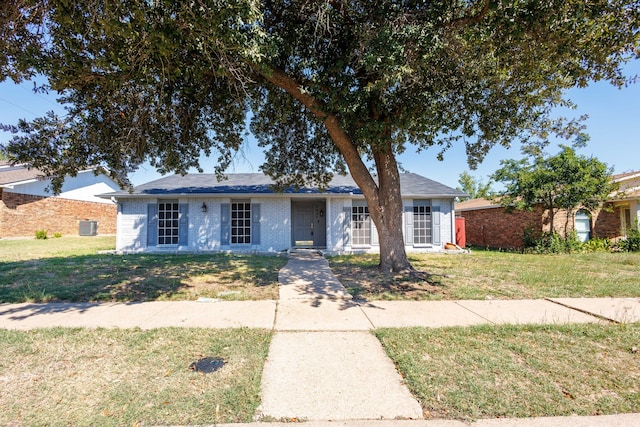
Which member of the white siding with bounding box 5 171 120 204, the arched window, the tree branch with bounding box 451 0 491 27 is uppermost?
the tree branch with bounding box 451 0 491 27

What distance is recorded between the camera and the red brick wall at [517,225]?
14.9 m

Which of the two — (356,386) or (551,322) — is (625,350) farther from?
(356,386)

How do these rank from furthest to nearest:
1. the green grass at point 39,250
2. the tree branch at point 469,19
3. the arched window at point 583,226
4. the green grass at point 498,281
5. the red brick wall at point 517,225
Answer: the arched window at point 583,226, the red brick wall at point 517,225, the green grass at point 39,250, the green grass at point 498,281, the tree branch at point 469,19

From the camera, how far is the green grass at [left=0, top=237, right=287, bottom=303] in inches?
237

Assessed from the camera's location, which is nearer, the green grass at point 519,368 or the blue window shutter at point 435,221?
the green grass at point 519,368

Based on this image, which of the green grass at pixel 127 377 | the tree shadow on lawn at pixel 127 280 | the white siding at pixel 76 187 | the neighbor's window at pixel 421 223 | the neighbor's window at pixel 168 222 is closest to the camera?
the green grass at pixel 127 377

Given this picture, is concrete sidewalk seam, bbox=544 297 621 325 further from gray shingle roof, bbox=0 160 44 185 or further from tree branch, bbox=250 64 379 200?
gray shingle roof, bbox=0 160 44 185

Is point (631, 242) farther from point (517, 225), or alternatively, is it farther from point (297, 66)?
point (297, 66)

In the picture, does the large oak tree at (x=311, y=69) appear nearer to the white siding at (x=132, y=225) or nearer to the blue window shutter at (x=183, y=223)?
the blue window shutter at (x=183, y=223)

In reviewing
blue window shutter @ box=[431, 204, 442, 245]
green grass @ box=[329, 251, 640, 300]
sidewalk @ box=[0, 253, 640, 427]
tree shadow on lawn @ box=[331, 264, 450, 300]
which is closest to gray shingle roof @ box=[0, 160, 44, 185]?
sidewalk @ box=[0, 253, 640, 427]

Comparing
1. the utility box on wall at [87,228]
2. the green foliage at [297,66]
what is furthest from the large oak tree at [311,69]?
the utility box on wall at [87,228]

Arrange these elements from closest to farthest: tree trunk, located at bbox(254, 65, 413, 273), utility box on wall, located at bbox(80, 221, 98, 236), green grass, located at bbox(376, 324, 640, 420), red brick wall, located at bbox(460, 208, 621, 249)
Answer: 1. green grass, located at bbox(376, 324, 640, 420)
2. tree trunk, located at bbox(254, 65, 413, 273)
3. red brick wall, located at bbox(460, 208, 621, 249)
4. utility box on wall, located at bbox(80, 221, 98, 236)

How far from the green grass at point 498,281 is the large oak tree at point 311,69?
3.50ft

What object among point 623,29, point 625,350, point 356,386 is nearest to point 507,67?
point 623,29
